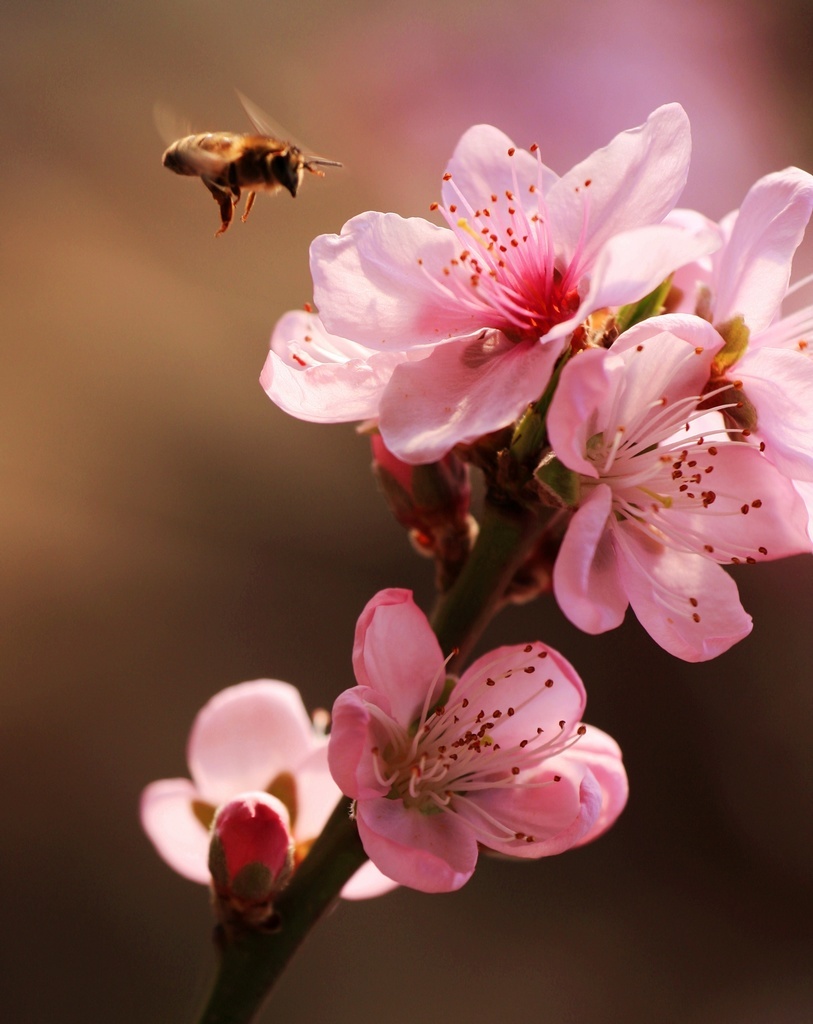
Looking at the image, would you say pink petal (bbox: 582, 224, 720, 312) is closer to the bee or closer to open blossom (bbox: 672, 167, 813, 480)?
open blossom (bbox: 672, 167, 813, 480)

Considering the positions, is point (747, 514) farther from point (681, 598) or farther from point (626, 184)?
point (626, 184)

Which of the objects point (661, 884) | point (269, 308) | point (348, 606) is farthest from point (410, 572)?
point (661, 884)

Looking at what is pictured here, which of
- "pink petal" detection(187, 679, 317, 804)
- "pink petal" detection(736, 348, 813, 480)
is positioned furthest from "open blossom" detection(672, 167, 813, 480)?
"pink petal" detection(187, 679, 317, 804)

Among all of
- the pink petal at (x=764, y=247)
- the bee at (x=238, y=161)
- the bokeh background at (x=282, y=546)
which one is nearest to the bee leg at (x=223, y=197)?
the bee at (x=238, y=161)

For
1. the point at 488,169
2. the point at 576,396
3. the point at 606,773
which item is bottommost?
the point at 606,773

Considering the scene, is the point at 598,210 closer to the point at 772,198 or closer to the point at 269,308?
the point at 772,198

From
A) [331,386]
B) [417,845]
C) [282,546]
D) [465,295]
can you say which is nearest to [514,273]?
[465,295]
